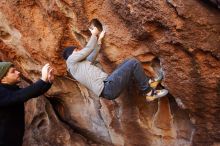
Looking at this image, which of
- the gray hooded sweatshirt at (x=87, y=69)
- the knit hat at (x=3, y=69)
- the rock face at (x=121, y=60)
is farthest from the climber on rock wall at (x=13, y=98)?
the rock face at (x=121, y=60)

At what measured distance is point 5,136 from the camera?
4.07 meters

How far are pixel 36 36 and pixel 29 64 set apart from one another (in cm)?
75

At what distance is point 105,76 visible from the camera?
15.0 ft

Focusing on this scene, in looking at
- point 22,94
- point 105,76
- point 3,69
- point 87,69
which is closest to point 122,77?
point 105,76

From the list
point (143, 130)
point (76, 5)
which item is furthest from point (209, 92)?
point (76, 5)

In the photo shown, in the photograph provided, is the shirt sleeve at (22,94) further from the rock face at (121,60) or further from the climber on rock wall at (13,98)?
the rock face at (121,60)

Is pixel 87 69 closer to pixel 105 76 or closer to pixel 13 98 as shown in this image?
pixel 105 76

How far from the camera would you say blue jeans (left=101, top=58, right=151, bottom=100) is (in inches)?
174

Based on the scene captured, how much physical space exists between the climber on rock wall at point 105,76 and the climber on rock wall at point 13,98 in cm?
52

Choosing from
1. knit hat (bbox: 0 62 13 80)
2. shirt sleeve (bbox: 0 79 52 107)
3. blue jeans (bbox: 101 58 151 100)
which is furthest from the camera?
blue jeans (bbox: 101 58 151 100)

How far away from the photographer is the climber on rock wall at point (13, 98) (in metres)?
3.88

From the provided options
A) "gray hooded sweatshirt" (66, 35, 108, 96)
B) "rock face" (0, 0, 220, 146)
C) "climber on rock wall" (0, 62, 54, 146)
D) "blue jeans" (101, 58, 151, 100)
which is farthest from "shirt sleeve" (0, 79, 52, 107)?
"rock face" (0, 0, 220, 146)

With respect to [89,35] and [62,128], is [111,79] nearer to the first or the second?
[89,35]

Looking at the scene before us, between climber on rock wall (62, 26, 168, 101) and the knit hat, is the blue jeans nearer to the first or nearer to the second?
climber on rock wall (62, 26, 168, 101)
